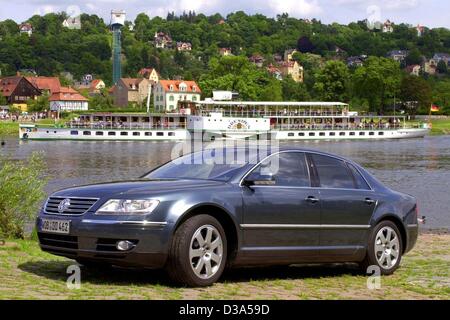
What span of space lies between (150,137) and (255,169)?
9018cm

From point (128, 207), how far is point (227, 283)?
1.54 meters

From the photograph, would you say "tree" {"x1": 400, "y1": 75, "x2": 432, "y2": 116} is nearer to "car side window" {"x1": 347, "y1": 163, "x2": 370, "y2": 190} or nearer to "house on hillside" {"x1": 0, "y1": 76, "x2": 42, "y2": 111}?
"house on hillside" {"x1": 0, "y1": 76, "x2": 42, "y2": 111}

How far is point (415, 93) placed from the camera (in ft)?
492

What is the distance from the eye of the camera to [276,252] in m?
8.91

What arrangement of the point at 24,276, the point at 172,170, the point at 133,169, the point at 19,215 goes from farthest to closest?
the point at 133,169 < the point at 19,215 < the point at 172,170 < the point at 24,276

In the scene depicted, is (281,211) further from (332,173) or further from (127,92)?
(127,92)

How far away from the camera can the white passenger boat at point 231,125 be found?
96.9 metres

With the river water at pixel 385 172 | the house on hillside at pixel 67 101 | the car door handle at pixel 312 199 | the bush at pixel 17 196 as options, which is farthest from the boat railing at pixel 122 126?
the car door handle at pixel 312 199

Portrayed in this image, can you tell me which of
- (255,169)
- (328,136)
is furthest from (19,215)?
(328,136)

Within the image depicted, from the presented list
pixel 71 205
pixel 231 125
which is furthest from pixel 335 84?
pixel 71 205

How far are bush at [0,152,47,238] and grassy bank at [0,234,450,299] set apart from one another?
2.84 metres

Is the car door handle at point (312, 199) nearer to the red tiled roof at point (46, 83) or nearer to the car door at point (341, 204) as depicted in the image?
the car door at point (341, 204)

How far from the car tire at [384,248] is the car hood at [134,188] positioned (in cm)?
248
